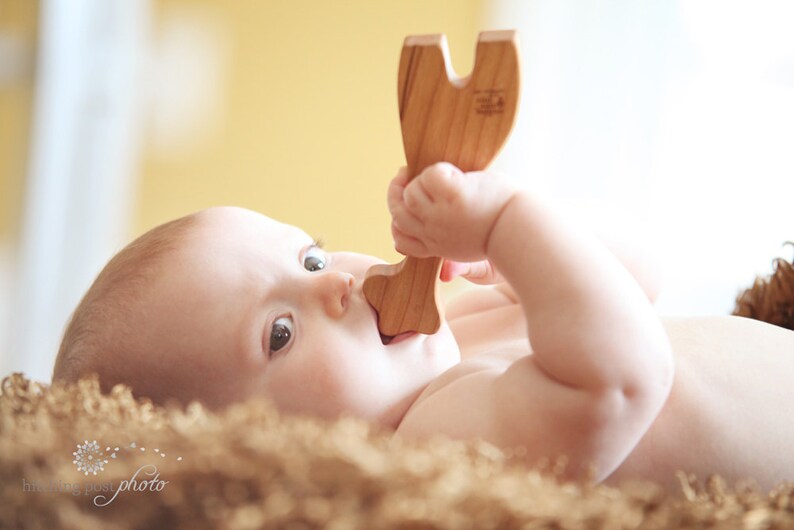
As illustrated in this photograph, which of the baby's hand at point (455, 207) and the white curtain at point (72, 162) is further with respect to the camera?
the white curtain at point (72, 162)

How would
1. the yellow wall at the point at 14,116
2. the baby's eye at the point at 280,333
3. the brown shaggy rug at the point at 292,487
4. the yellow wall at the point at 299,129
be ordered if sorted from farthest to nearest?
the yellow wall at the point at 299,129 → the yellow wall at the point at 14,116 → the baby's eye at the point at 280,333 → the brown shaggy rug at the point at 292,487

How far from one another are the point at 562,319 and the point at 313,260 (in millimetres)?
371

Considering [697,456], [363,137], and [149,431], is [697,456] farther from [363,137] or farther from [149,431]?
[363,137]

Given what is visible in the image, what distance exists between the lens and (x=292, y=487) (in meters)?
0.48

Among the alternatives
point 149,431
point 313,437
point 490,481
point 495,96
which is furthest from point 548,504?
point 495,96

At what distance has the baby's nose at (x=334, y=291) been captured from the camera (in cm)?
91

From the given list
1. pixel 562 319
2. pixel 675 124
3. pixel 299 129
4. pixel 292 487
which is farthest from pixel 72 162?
pixel 292 487

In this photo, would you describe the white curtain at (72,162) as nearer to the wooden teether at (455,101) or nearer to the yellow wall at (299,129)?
the yellow wall at (299,129)

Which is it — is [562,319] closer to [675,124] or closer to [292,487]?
[292,487]

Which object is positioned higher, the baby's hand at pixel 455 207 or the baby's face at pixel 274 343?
the baby's hand at pixel 455 207

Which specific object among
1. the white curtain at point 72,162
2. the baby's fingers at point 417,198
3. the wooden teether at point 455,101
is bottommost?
the white curtain at point 72,162

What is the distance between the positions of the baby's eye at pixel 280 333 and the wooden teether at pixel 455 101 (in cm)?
22

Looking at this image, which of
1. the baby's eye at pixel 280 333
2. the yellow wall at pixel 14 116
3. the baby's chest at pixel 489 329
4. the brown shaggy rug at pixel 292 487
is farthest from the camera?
the yellow wall at pixel 14 116

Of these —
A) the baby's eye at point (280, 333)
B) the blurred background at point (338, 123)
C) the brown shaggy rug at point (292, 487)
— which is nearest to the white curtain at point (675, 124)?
the blurred background at point (338, 123)
